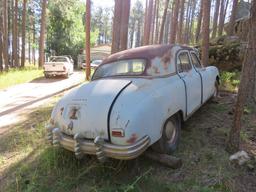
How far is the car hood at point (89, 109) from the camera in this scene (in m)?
3.59

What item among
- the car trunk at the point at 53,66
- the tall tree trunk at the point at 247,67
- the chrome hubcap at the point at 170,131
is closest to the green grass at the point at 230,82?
the tall tree trunk at the point at 247,67

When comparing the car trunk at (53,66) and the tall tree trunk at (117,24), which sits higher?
the tall tree trunk at (117,24)

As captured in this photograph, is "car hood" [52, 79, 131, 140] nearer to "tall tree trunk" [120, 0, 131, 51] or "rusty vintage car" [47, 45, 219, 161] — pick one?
"rusty vintage car" [47, 45, 219, 161]

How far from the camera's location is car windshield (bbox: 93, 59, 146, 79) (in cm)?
472

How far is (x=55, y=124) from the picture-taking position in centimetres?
415

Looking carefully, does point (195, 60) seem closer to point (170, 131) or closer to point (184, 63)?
point (184, 63)

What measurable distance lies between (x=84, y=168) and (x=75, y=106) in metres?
1.03

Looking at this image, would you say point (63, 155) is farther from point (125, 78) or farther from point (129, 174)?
point (125, 78)

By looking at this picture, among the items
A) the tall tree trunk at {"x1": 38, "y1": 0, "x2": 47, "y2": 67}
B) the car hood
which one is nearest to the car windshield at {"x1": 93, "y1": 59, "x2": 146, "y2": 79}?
the car hood

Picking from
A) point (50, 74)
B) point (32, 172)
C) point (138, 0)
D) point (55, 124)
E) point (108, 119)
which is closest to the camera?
point (108, 119)

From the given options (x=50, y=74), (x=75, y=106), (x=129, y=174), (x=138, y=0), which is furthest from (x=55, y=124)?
(x=138, y=0)

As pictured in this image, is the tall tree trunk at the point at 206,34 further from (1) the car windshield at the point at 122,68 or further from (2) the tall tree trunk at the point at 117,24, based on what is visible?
(1) the car windshield at the point at 122,68

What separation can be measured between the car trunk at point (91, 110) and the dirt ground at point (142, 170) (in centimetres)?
72

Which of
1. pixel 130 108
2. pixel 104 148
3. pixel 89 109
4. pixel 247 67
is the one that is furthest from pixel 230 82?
pixel 104 148
